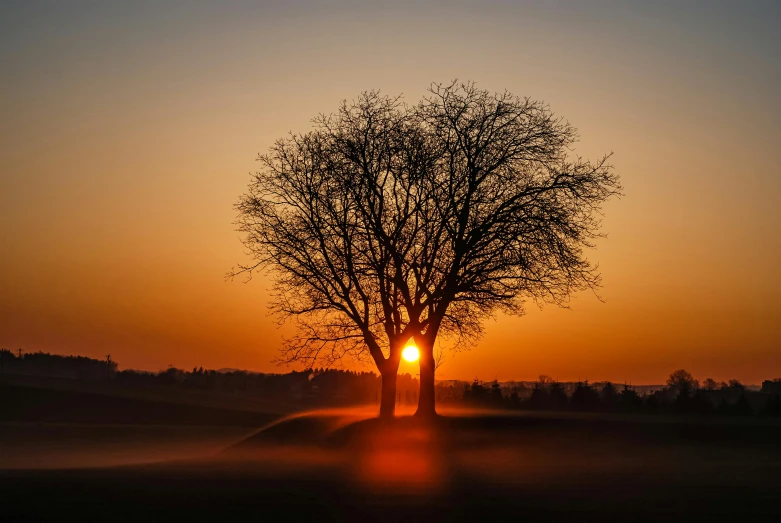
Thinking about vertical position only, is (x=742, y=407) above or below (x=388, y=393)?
below

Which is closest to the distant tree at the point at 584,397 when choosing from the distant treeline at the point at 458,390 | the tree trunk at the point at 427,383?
the distant treeline at the point at 458,390

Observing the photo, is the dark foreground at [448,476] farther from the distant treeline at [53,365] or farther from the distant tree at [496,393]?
the distant treeline at [53,365]

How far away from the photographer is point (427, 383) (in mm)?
30609

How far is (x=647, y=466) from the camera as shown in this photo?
2439 centimetres

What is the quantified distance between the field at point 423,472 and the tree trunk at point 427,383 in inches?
22.9

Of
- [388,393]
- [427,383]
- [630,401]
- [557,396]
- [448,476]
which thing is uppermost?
[557,396]

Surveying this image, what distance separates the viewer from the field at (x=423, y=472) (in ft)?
53.1

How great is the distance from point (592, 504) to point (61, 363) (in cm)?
13935

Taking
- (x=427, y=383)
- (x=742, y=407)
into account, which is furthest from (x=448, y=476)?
(x=742, y=407)

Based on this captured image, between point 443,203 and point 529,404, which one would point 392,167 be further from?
point 529,404

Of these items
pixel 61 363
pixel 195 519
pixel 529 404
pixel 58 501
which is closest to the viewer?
pixel 195 519

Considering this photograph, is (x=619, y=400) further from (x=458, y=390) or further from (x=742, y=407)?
(x=458, y=390)

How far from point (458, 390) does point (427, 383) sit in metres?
28.4

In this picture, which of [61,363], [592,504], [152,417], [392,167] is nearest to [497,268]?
[392,167]
